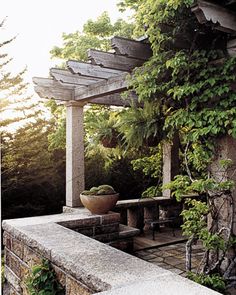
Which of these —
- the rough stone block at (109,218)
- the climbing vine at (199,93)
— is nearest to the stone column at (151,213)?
the rough stone block at (109,218)

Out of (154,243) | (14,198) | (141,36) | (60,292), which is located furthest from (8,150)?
(60,292)

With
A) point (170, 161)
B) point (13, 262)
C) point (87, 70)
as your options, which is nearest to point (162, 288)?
point (13, 262)

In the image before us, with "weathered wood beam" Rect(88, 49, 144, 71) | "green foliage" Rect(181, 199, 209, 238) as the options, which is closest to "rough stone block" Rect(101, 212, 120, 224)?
"green foliage" Rect(181, 199, 209, 238)

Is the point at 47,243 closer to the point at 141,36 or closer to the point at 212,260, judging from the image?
the point at 212,260

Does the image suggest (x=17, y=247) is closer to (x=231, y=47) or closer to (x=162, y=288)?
(x=162, y=288)

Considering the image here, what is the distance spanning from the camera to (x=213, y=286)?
2760mm

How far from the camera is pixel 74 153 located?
17.9 feet

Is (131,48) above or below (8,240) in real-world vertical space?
above

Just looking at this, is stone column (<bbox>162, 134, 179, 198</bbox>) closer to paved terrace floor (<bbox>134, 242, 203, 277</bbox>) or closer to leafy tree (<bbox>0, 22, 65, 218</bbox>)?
paved terrace floor (<bbox>134, 242, 203, 277</bbox>)

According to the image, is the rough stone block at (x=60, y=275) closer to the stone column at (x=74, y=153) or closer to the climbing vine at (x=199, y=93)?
the climbing vine at (x=199, y=93)

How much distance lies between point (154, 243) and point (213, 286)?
2154 mm

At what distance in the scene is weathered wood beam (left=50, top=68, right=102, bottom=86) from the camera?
4469 millimetres

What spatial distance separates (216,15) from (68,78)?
2476 millimetres

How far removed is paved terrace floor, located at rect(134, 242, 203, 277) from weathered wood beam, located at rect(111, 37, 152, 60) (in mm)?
2437
